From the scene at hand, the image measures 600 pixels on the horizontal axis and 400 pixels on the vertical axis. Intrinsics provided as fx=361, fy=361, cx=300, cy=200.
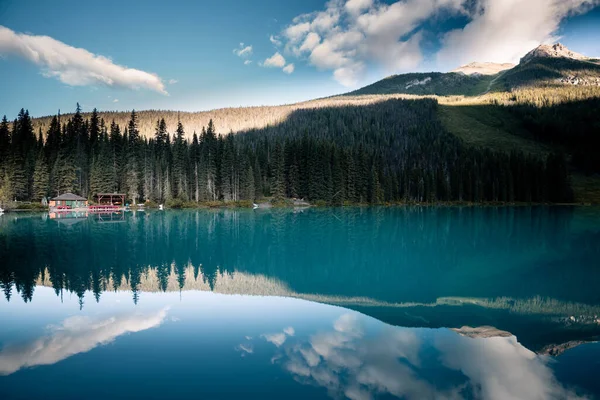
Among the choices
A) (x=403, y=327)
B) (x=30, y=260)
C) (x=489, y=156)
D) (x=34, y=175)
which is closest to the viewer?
(x=403, y=327)

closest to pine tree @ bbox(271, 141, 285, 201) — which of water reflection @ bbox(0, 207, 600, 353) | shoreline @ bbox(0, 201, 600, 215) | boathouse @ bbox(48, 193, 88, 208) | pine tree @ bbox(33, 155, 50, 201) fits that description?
shoreline @ bbox(0, 201, 600, 215)

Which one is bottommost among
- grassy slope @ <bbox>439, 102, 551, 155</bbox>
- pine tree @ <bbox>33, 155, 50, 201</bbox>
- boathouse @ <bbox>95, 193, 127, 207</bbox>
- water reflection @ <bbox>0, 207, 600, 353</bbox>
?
water reflection @ <bbox>0, 207, 600, 353</bbox>

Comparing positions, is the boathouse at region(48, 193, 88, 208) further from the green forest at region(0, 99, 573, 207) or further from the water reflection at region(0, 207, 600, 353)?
the water reflection at region(0, 207, 600, 353)

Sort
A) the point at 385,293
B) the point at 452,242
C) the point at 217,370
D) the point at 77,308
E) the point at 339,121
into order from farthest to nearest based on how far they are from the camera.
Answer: the point at 339,121, the point at 452,242, the point at 385,293, the point at 77,308, the point at 217,370

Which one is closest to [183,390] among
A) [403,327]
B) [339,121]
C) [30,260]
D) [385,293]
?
[403,327]

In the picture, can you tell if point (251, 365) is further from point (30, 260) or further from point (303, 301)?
point (30, 260)

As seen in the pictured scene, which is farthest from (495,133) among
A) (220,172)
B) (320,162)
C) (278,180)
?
(220,172)

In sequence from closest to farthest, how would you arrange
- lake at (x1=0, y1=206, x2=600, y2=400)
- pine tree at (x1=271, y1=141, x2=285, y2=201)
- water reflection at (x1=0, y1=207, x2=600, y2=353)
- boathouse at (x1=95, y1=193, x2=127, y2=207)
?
lake at (x1=0, y1=206, x2=600, y2=400) < water reflection at (x1=0, y1=207, x2=600, y2=353) < boathouse at (x1=95, y1=193, x2=127, y2=207) < pine tree at (x1=271, y1=141, x2=285, y2=201)

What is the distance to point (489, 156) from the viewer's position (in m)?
133

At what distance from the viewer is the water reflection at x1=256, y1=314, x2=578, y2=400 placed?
7914mm

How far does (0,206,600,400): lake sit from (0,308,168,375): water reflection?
6cm

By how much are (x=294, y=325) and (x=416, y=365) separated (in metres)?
4.17

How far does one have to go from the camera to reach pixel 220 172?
94500 millimetres

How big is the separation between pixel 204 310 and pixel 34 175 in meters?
82.4
